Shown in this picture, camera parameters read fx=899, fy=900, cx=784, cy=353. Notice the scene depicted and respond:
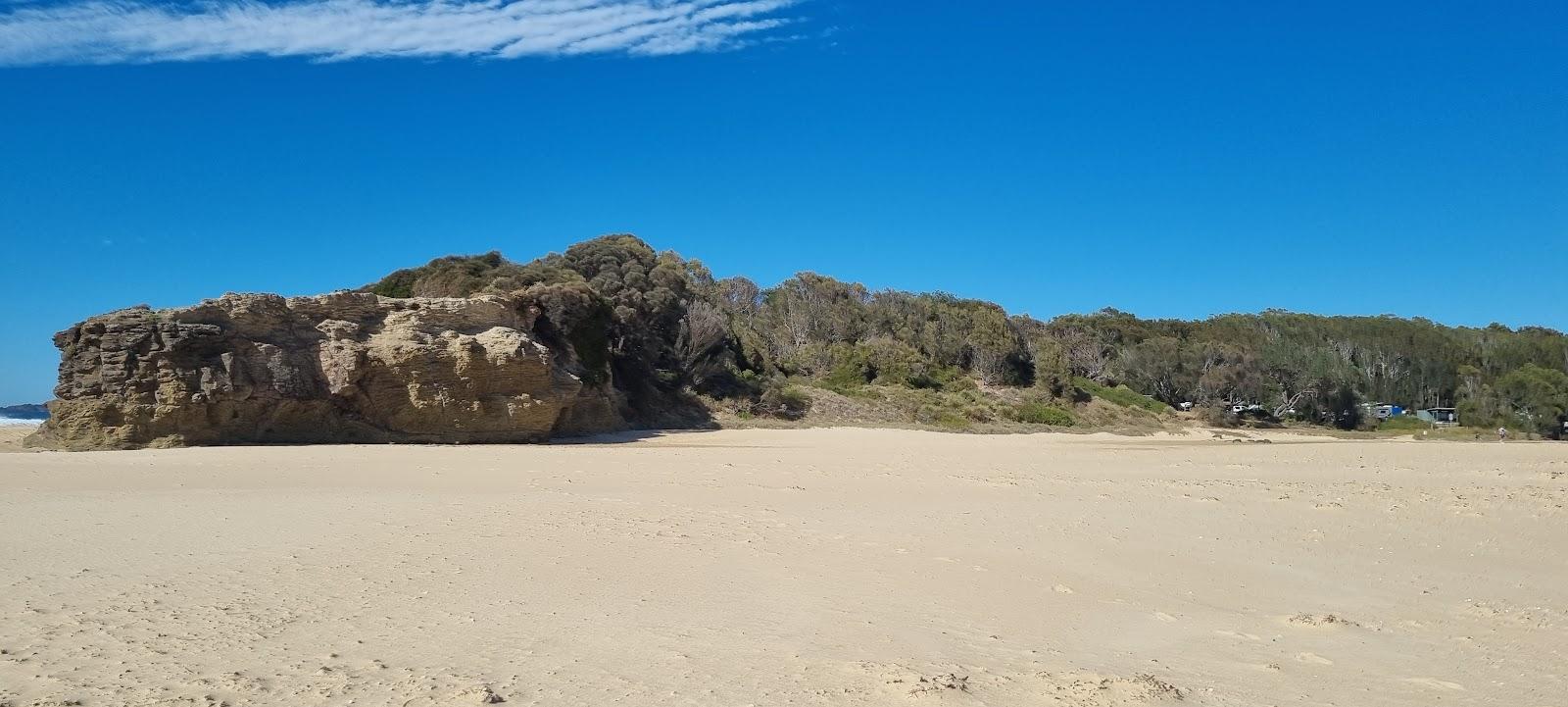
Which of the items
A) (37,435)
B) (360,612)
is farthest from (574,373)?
(360,612)

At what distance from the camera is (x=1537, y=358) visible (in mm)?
47188

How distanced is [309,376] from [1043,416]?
81.4 feet

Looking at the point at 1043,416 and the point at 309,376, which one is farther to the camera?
the point at 1043,416

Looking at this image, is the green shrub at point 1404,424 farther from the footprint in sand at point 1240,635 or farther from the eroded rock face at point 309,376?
the footprint in sand at point 1240,635

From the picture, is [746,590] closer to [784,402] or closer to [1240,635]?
[1240,635]

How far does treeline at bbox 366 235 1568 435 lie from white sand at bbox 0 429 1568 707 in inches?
521

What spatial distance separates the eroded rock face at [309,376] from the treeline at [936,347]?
3.17m

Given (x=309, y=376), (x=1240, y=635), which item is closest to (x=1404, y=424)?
(x=1240, y=635)

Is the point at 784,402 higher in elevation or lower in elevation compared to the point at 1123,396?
lower

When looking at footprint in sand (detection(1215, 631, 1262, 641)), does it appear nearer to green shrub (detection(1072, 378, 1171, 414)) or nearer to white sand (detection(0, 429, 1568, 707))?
white sand (detection(0, 429, 1568, 707))

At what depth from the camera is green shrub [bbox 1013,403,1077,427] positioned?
3244cm

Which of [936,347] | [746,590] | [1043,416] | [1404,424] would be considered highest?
[936,347]

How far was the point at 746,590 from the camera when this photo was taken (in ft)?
18.7

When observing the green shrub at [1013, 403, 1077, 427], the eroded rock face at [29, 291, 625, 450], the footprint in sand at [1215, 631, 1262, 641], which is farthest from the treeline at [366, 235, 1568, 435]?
the footprint in sand at [1215, 631, 1262, 641]
